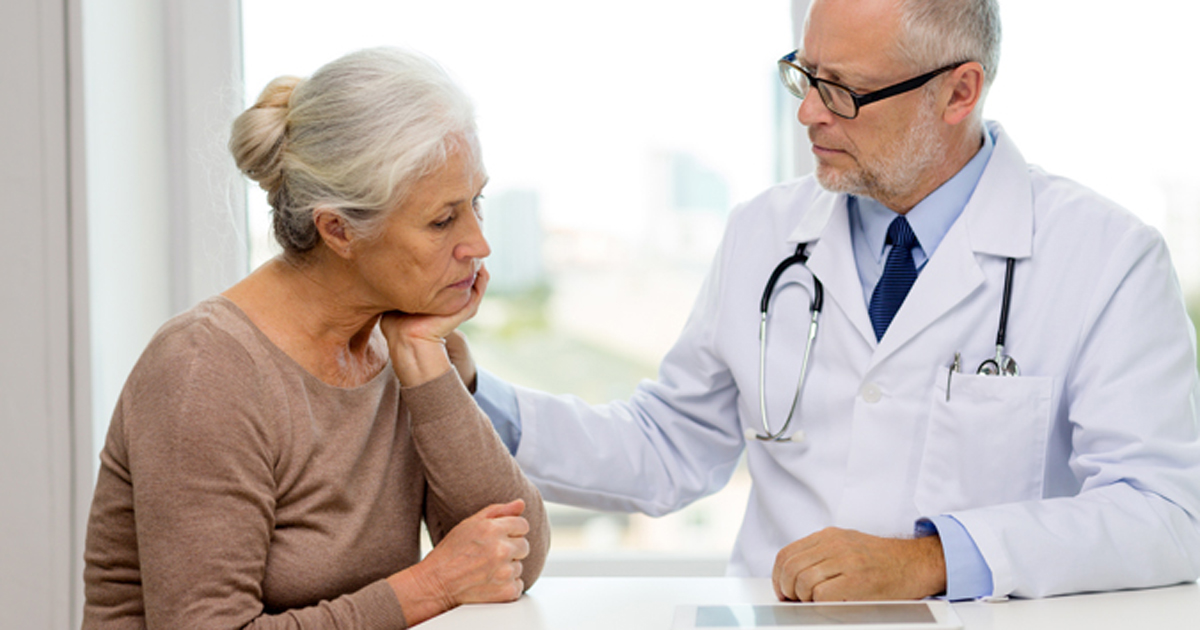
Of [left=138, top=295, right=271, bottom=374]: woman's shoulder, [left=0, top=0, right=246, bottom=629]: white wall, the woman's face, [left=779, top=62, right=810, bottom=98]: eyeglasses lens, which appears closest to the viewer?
[left=138, top=295, right=271, bottom=374]: woman's shoulder

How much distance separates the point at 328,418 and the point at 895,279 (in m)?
0.84

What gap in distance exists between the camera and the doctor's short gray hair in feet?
4.64

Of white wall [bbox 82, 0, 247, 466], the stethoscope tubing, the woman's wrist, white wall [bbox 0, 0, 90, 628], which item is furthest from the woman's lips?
white wall [bbox 0, 0, 90, 628]

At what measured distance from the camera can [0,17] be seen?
1.86 meters

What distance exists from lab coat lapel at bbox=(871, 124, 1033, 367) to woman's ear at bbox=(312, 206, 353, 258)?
2.45 feet

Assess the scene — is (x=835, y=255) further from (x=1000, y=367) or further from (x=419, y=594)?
(x=419, y=594)

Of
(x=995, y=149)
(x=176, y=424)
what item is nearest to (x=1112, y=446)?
(x=995, y=149)

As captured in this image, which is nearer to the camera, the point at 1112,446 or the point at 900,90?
the point at 1112,446

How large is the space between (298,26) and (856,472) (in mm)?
1474

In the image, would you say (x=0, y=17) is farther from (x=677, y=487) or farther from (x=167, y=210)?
(x=677, y=487)

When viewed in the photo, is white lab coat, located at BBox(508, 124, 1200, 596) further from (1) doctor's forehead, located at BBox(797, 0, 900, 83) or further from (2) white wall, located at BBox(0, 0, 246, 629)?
(2) white wall, located at BBox(0, 0, 246, 629)

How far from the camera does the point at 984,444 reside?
1328mm

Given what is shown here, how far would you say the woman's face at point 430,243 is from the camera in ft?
3.89

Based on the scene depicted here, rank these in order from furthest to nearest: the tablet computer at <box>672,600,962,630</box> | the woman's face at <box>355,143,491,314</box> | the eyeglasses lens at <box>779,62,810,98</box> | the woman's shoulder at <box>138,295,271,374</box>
→ 1. the eyeglasses lens at <box>779,62,810,98</box>
2. the woman's face at <box>355,143,491,314</box>
3. the woman's shoulder at <box>138,295,271,374</box>
4. the tablet computer at <box>672,600,962,630</box>
